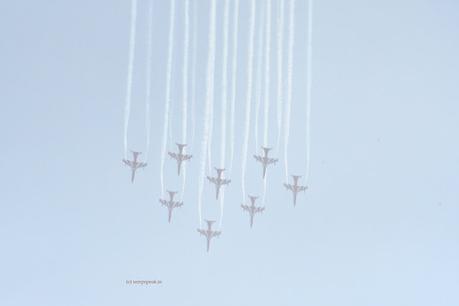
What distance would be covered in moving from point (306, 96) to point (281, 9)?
2.54 feet

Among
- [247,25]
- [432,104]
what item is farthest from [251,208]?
[432,104]

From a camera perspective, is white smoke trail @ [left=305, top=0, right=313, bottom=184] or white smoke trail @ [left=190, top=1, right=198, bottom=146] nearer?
white smoke trail @ [left=190, top=1, right=198, bottom=146]

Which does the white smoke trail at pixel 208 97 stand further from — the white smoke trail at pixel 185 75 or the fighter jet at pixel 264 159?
the fighter jet at pixel 264 159

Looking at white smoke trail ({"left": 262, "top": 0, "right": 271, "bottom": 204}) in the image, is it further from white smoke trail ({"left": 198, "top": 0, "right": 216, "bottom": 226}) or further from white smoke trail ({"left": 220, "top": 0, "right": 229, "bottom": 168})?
white smoke trail ({"left": 198, "top": 0, "right": 216, "bottom": 226})

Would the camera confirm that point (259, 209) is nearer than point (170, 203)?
No

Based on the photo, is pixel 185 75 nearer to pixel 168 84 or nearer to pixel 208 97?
pixel 168 84

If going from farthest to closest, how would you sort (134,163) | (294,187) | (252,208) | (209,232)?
(294,187)
(252,208)
(209,232)
(134,163)

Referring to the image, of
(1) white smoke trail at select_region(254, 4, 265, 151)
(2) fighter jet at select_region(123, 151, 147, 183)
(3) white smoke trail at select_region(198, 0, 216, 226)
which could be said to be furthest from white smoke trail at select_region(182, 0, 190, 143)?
(1) white smoke trail at select_region(254, 4, 265, 151)

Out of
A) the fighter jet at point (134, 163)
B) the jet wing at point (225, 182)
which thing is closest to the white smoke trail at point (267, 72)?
the jet wing at point (225, 182)

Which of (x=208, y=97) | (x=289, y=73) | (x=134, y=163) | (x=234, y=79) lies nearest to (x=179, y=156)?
(x=134, y=163)

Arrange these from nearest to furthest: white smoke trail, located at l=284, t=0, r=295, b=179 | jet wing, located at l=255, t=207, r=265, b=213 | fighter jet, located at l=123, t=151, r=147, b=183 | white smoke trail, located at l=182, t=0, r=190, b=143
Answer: fighter jet, located at l=123, t=151, r=147, b=183 < white smoke trail, located at l=182, t=0, r=190, b=143 < jet wing, located at l=255, t=207, r=265, b=213 < white smoke trail, located at l=284, t=0, r=295, b=179

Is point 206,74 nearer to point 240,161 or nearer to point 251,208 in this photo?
point 240,161

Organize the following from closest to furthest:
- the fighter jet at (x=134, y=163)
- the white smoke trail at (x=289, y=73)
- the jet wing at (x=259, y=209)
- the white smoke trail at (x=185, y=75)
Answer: the fighter jet at (x=134, y=163) < the white smoke trail at (x=185, y=75) < the jet wing at (x=259, y=209) < the white smoke trail at (x=289, y=73)

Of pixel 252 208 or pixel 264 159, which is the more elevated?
pixel 264 159
